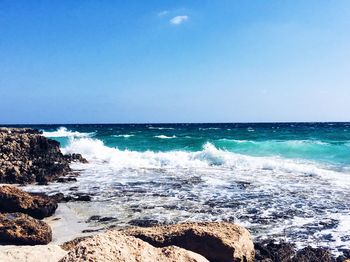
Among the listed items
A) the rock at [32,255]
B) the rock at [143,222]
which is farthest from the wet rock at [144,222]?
the rock at [32,255]

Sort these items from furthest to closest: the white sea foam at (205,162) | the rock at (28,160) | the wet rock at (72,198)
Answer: the white sea foam at (205,162) < the rock at (28,160) < the wet rock at (72,198)

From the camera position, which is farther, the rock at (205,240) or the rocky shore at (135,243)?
the rock at (205,240)

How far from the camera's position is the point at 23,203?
7.71 meters

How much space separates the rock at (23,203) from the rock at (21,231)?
4.52 feet

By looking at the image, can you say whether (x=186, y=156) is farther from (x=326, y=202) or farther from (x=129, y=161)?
(x=326, y=202)

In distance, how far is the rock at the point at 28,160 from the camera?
12909 mm

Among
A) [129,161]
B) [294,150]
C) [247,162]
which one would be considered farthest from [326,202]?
[294,150]

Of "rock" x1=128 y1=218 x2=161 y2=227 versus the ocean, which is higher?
"rock" x1=128 y1=218 x2=161 y2=227

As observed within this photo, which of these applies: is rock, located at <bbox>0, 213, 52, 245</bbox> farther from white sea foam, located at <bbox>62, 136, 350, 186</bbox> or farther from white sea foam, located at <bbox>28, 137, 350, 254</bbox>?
white sea foam, located at <bbox>62, 136, 350, 186</bbox>

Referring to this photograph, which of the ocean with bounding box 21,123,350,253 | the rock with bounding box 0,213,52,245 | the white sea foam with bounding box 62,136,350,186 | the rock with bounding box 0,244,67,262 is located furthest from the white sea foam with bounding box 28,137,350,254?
the rock with bounding box 0,244,67,262

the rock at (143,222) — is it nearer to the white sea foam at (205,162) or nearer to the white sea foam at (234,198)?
the white sea foam at (234,198)

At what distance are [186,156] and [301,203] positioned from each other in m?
14.6

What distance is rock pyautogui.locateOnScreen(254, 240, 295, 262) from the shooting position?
5.88 metres

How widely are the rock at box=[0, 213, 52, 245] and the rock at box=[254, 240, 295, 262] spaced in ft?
10.4
